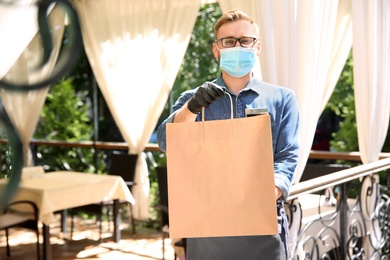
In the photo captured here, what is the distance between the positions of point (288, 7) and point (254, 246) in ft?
4.32

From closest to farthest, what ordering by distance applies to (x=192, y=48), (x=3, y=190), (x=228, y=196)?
(x=3, y=190) → (x=228, y=196) → (x=192, y=48)

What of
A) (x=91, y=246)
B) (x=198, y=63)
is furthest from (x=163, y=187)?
(x=198, y=63)

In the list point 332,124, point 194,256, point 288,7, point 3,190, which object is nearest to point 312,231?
point 288,7

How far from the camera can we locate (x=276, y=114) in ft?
5.63

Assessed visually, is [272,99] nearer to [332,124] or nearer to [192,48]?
[192,48]

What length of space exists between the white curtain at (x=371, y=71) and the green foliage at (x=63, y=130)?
509cm

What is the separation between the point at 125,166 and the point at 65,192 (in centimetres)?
137

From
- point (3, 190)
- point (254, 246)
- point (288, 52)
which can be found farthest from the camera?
point (288, 52)

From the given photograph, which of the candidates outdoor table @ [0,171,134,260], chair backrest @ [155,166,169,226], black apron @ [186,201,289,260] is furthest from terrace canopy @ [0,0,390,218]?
chair backrest @ [155,166,169,226]

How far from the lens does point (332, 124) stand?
10375 millimetres

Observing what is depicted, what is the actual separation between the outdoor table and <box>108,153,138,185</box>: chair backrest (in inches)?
21.3

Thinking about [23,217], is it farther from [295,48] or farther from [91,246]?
[295,48]

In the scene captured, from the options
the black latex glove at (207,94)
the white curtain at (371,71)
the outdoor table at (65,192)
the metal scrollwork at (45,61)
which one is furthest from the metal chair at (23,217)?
the metal scrollwork at (45,61)

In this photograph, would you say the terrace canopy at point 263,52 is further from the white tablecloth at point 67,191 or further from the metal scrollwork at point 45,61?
the white tablecloth at point 67,191
